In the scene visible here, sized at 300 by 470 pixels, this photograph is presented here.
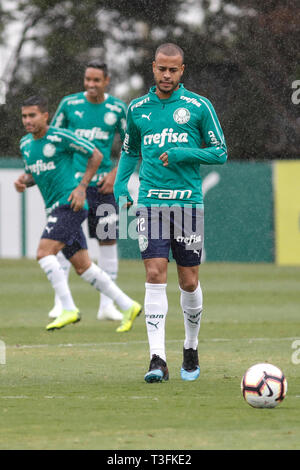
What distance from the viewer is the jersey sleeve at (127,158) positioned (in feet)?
24.4

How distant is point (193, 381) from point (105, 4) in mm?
15596

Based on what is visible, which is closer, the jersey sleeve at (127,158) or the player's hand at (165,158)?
the player's hand at (165,158)

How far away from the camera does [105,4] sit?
2156 cm

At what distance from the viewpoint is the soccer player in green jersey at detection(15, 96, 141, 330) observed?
10.1 metres

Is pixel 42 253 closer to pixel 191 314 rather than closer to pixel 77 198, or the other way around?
pixel 77 198

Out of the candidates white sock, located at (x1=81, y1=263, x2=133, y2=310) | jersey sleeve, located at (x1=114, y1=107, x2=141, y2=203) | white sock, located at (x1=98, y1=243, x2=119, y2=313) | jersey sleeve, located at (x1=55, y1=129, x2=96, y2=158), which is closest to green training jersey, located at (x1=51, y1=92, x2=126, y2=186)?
white sock, located at (x1=98, y1=243, x2=119, y2=313)

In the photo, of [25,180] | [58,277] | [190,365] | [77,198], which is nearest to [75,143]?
[77,198]

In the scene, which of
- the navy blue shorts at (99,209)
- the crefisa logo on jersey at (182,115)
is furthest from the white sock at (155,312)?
the navy blue shorts at (99,209)

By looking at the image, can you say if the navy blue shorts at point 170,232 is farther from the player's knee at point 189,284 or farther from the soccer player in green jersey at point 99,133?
the soccer player in green jersey at point 99,133

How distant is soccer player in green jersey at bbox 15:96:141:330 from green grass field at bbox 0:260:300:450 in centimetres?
35

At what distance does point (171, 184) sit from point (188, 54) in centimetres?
1344

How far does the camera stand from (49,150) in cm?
1033

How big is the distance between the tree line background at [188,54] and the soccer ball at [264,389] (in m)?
11.3

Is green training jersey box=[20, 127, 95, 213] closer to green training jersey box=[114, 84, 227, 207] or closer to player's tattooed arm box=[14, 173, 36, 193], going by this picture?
player's tattooed arm box=[14, 173, 36, 193]
